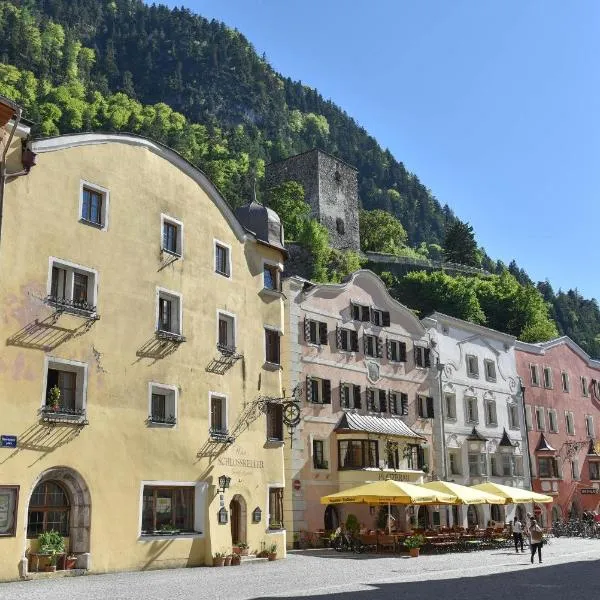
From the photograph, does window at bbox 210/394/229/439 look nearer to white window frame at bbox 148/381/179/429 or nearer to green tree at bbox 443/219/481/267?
white window frame at bbox 148/381/179/429

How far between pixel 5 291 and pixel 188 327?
797 centimetres

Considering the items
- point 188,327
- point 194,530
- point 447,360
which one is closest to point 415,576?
point 194,530

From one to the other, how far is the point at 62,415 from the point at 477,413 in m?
34.3

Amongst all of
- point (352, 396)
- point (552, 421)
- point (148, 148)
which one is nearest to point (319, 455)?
point (352, 396)

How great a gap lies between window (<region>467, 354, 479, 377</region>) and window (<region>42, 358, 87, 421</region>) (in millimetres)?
32966

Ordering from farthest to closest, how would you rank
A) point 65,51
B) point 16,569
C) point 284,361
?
point 65,51, point 284,361, point 16,569

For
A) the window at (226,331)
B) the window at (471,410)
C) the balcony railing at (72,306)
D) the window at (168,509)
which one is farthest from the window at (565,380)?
the balcony railing at (72,306)

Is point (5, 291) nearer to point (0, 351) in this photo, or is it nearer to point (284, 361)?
point (0, 351)

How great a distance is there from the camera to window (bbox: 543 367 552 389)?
6050 centimetres

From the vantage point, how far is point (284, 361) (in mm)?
38688

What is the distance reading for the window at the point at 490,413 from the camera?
174ft

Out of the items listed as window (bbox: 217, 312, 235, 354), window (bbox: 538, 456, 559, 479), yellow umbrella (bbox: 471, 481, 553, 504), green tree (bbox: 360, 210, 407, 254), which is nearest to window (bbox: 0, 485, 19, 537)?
window (bbox: 217, 312, 235, 354)

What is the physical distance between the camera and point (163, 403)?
28.1m

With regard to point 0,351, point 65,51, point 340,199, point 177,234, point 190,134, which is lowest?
point 0,351
